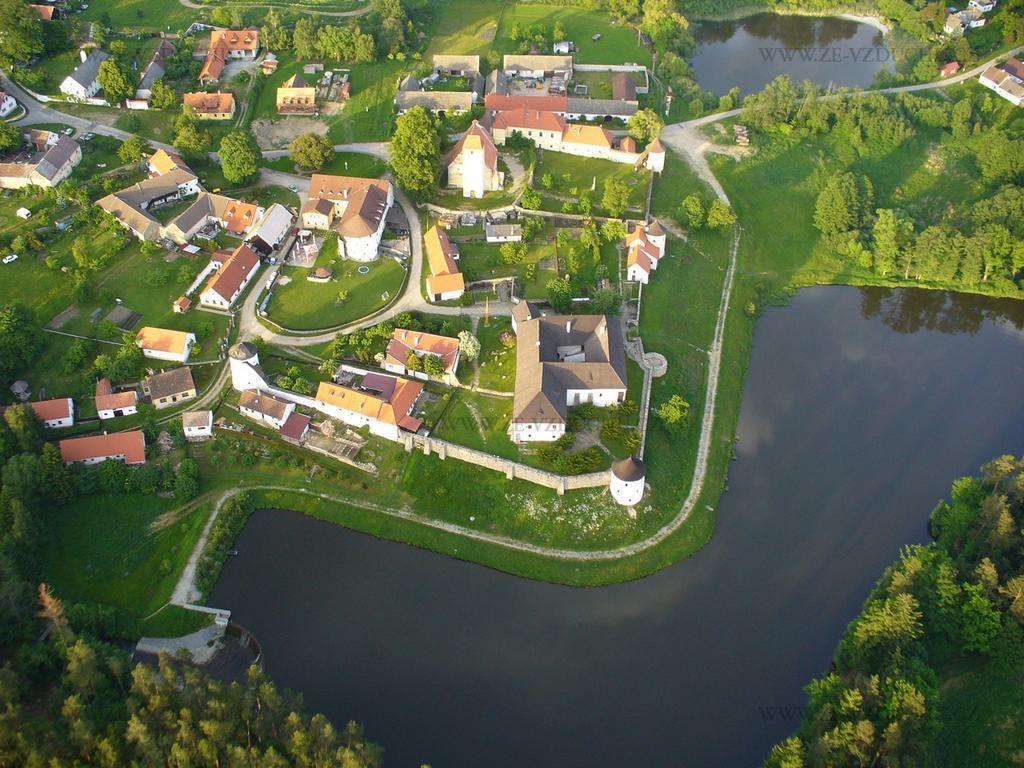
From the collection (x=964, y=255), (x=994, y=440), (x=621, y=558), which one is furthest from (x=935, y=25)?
(x=621, y=558)

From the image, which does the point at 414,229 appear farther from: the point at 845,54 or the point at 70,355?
the point at 845,54

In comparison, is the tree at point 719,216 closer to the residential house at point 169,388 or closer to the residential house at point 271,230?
the residential house at point 271,230

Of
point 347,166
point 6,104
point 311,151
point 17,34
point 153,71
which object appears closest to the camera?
point 311,151

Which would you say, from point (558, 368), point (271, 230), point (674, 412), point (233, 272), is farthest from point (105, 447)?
point (674, 412)

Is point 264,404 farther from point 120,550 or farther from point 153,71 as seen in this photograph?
point 153,71

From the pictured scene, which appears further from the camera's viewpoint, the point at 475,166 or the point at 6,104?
the point at 6,104

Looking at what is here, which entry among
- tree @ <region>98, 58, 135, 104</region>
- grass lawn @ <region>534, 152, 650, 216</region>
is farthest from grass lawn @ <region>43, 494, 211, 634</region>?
tree @ <region>98, 58, 135, 104</region>

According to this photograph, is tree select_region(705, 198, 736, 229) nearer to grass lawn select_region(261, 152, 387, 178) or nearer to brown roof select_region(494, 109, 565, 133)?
brown roof select_region(494, 109, 565, 133)

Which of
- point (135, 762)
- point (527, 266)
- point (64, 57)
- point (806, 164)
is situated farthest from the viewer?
point (64, 57)
